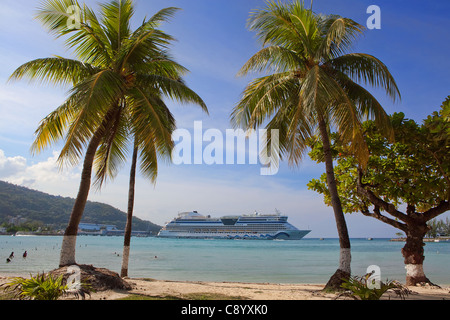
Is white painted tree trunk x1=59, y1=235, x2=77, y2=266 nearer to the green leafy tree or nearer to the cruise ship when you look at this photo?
the green leafy tree

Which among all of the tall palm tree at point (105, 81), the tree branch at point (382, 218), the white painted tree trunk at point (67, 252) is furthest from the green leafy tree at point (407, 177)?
the white painted tree trunk at point (67, 252)

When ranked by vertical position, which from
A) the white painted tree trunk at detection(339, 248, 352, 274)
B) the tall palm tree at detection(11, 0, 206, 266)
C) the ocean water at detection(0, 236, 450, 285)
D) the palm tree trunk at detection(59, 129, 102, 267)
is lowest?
the ocean water at detection(0, 236, 450, 285)

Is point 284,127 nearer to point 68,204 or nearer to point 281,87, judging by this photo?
point 281,87

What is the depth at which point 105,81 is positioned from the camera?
7.26 meters

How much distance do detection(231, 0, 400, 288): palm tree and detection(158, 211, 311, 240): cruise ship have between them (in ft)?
233

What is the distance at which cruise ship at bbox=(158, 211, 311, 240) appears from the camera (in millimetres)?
78188

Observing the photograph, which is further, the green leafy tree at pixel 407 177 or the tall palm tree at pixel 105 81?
the green leafy tree at pixel 407 177

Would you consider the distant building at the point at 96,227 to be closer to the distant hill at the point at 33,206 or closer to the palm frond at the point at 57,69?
the distant hill at the point at 33,206

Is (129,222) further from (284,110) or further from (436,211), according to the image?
(436,211)

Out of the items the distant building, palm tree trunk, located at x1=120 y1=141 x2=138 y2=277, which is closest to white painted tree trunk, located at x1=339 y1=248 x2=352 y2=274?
palm tree trunk, located at x1=120 y1=141 x2=138 y2=277

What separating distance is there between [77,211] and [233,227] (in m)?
73.4

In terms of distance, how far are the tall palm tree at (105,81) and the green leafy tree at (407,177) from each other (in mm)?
5207

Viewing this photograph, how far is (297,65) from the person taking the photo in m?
8.73

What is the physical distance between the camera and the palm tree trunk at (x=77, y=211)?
24.5ft
